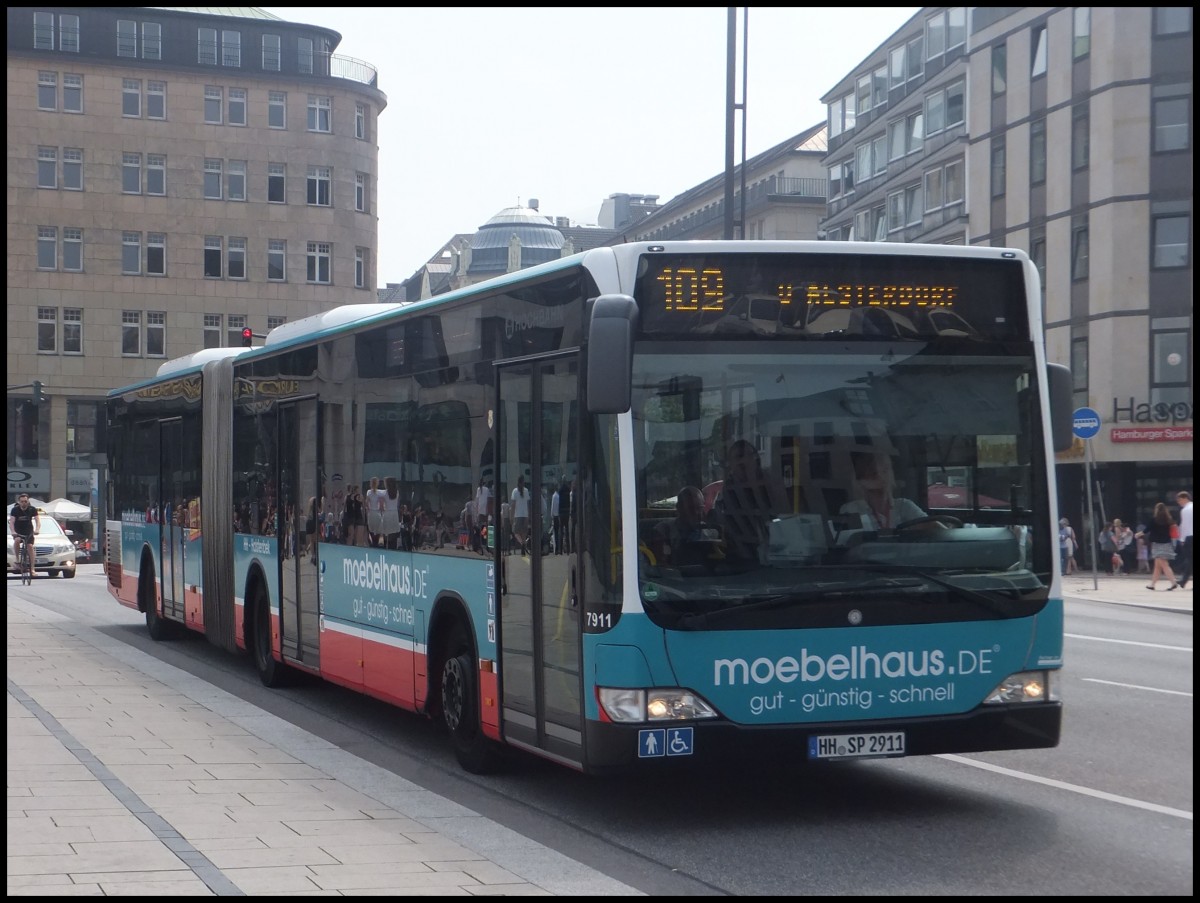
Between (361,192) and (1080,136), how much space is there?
34.2 metres

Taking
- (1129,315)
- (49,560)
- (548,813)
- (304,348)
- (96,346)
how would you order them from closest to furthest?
1. (548,813)
2. (304,348)
3. (49,560)
4. (1129,315)
5. (96,346)

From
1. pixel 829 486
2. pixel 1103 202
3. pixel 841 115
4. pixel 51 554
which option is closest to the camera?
pixel 829 486

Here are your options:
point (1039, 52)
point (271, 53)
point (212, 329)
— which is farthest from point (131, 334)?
point (1039, 52)

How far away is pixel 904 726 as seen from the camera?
8695 millimetres

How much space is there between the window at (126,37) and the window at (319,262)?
10365 mm

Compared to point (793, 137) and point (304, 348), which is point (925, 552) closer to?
point (304, 348)

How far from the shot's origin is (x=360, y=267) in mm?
75500

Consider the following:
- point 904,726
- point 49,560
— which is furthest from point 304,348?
point 49,560

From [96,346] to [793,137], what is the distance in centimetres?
4061

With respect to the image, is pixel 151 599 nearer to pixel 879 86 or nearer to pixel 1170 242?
pixel 1170 242

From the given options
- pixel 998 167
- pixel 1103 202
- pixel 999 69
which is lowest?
pixel 1103 202

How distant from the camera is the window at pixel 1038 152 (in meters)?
53.8

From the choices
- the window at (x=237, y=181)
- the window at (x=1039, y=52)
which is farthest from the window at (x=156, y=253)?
the window at (x=1039, y=52)

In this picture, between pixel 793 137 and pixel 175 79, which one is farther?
pixel 793 137
